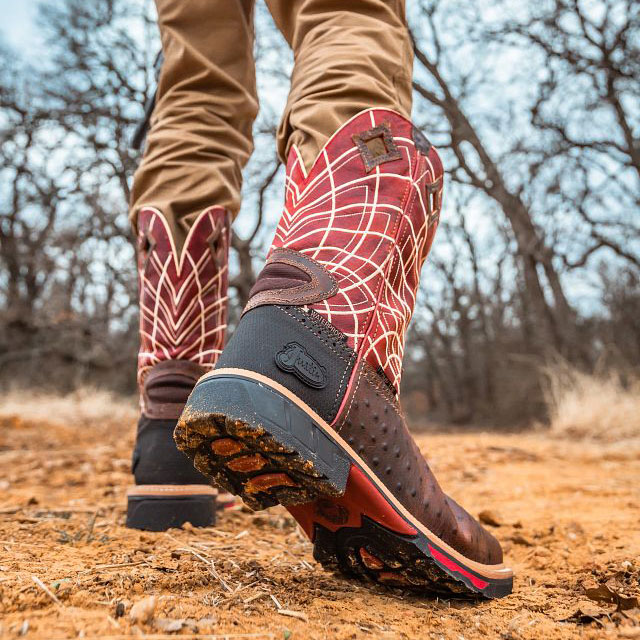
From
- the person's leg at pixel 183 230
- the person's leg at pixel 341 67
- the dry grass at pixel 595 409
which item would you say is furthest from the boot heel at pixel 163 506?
the dry grass at pixel 595 409

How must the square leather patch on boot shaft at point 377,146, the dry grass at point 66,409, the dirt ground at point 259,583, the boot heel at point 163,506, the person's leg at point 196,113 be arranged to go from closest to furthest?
the dirt ground at point 259,583, the square leather patch on boot shaft at point 377,146, the boot heel at point 163,506, the person's leg at point 196,113, the dry grass at point 66,409

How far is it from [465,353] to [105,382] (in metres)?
9.89

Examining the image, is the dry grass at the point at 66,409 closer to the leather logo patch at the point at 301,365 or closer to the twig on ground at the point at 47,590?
the twig on ground at the point at 47,590

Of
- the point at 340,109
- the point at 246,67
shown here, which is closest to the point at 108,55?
the point at 246,67

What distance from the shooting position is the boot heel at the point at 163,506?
4.33 ft

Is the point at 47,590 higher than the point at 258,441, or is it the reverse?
the point at 258,441

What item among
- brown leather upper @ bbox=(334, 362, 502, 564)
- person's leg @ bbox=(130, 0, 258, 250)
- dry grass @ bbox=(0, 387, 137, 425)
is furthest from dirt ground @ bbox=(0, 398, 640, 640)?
dry grass @ bbox=(0, 387, 137, 425)

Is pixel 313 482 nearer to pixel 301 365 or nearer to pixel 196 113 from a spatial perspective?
pixel 301 365

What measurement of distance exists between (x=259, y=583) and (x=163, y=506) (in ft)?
1.46

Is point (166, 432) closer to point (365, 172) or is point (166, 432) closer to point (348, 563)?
point (348, 563)

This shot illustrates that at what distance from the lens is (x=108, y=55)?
10.7 m

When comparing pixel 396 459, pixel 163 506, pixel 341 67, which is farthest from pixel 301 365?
pixel 163 506

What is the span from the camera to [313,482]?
77 cm

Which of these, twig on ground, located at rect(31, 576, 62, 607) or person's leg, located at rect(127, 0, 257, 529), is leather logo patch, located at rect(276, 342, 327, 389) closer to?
twig on ground, located at rect(31, 576, 62, 607)
